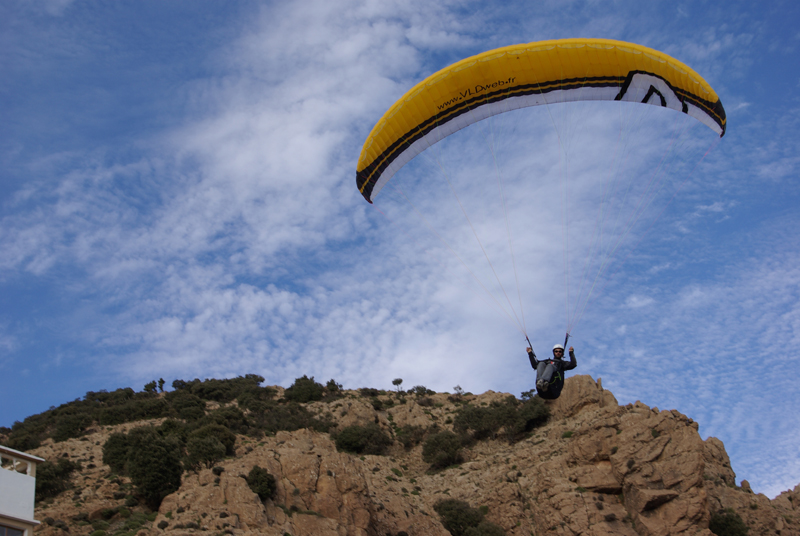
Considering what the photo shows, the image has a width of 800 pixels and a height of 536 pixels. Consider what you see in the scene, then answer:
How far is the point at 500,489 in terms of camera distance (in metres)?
30.7

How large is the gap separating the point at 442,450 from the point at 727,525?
1510cm

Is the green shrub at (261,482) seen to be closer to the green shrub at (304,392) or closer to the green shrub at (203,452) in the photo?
the green shrub at (203,452)

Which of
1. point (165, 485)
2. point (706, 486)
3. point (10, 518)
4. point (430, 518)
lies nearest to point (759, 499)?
point (706, 486)

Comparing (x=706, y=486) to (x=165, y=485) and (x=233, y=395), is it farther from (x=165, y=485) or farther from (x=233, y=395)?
(x=233, y=395)

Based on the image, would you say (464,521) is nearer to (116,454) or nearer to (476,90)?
(116,454)

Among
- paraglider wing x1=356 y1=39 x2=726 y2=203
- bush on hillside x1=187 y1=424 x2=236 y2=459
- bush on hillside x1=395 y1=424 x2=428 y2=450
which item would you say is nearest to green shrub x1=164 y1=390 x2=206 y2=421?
bush on hillside x1=187 y1=424 x2=236 y2=459

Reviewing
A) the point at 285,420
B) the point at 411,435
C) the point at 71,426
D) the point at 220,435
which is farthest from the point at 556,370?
the point at 71,426

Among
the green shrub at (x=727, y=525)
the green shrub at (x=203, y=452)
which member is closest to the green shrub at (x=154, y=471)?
the green shrub at (x=203, y=452)

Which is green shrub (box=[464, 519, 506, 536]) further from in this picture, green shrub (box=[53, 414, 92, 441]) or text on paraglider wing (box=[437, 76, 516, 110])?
green shrub (box=[53, 414, 92, 441])

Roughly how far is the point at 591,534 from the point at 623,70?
19.1 m

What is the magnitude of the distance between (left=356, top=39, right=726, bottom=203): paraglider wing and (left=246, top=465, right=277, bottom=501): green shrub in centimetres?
1366

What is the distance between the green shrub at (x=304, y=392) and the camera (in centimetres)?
4472

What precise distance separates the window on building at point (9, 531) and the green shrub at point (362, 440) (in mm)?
20318

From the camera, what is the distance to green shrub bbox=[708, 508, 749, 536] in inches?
1066
